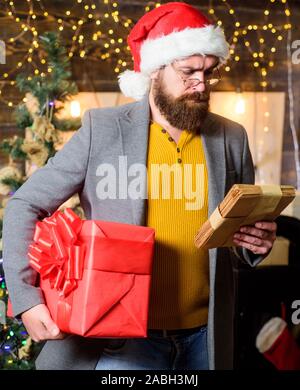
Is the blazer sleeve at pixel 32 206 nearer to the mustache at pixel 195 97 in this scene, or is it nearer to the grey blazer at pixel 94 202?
the grey blazer at pixel 94 202

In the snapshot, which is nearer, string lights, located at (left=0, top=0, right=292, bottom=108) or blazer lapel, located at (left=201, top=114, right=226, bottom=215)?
blazer lapel, located at (left=201, top=114, right=226, bottom=215)

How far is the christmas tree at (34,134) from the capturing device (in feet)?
7.62

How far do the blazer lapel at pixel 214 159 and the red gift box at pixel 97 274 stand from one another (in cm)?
32

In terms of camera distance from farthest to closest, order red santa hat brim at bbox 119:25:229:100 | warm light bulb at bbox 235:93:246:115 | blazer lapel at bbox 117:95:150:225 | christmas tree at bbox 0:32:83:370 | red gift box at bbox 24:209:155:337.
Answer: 1. warm light bulb at bbox 235:93:246:115
2. christmas tree at bbox 0:32:83:370
3. red santa hat brim at bbox 119:25:229:100
4. blazer lapel at bbox 117:95:150:225
5. red gift box at bbox 24:209:155:337

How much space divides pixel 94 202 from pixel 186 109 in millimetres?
371

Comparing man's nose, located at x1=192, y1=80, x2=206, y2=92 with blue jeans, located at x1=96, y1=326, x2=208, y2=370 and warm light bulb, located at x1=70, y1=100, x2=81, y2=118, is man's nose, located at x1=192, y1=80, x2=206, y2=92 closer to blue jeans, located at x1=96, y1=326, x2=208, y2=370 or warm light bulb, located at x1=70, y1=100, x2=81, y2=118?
blue jeans, located at x1=96, y1=326, x2=208, y2=370

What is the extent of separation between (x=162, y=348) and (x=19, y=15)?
3165 millimetres

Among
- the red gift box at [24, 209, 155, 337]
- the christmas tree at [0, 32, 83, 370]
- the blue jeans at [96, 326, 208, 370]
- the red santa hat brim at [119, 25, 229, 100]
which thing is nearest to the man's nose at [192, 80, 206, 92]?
the red santa hat brim at [119, 25, 229, 100]

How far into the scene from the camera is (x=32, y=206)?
4.45 ft

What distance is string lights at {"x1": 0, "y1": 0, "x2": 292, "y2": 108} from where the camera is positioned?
12.7ft

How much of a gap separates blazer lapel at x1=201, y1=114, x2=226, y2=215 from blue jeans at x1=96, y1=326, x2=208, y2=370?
14.7 inches

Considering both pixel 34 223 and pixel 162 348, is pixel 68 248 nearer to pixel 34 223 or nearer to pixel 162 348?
pixel 34 223

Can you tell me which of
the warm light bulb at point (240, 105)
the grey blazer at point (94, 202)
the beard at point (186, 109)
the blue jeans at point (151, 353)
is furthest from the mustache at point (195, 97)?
the warm light bulb at point (240, 105)
